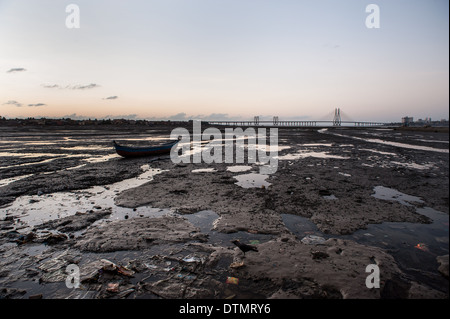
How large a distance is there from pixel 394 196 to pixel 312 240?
4.72 m

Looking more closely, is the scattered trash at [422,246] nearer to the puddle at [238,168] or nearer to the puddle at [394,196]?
the puddle at [394,196]

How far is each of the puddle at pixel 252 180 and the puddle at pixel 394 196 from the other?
3.87m

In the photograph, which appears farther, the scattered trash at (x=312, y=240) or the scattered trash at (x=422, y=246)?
the scattered trash at (x=312, y=240)

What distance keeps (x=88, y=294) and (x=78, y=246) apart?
176cm

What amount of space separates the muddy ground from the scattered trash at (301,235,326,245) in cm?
2

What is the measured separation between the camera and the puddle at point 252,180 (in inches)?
372

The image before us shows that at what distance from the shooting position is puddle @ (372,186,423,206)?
7148 mm
